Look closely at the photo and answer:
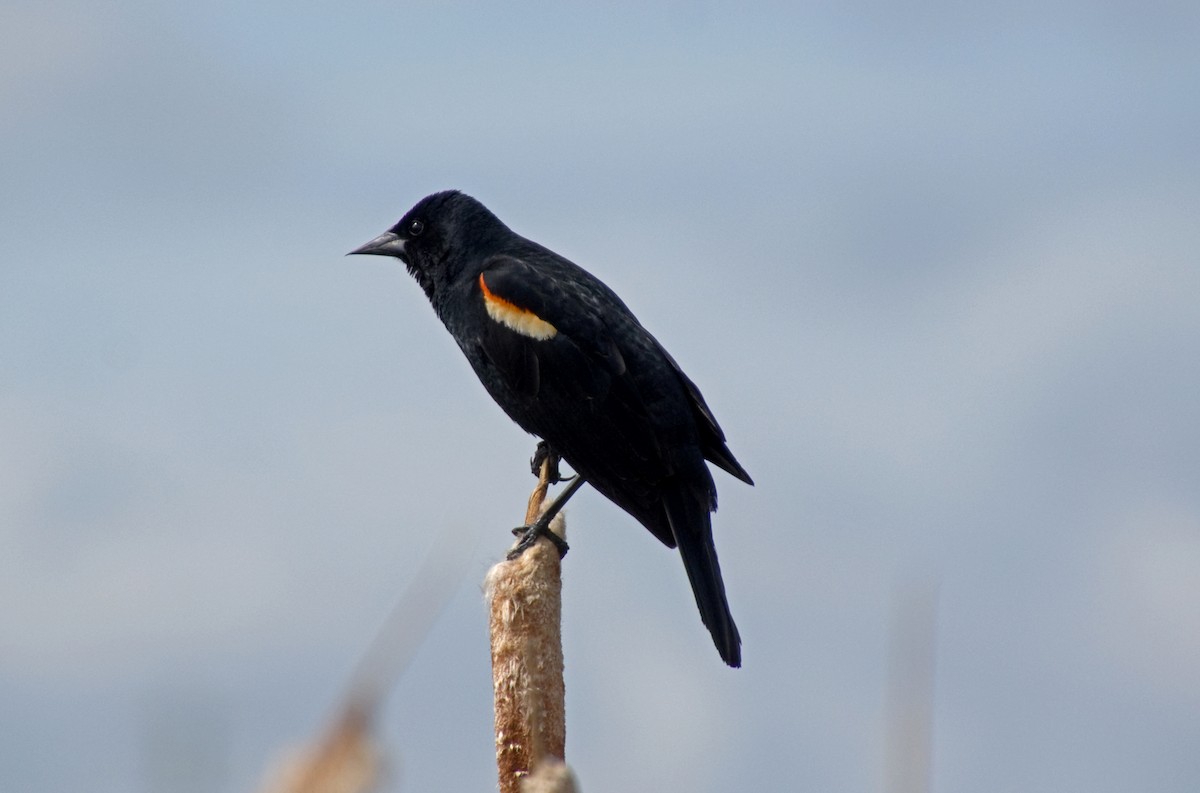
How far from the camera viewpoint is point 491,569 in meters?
3.70

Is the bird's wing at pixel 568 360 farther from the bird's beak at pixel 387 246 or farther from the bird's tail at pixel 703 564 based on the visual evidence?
the bird's beak at pixel 387 246

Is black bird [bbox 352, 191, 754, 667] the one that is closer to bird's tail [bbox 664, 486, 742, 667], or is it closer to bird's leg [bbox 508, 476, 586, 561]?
bird's tail [bbox 664, 486, 742, 667]

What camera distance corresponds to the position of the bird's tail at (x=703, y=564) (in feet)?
15.3

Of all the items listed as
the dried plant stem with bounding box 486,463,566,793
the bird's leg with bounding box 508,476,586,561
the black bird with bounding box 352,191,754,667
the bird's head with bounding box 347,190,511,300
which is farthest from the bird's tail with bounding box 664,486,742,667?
the bird's head with bounding box 347,190,511,300

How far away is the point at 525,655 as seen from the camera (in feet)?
10.7

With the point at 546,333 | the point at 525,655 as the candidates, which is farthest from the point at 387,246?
the point at 525,655

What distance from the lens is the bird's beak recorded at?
6764 millimetres

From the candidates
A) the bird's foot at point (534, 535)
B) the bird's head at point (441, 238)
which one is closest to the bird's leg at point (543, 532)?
the bird's foot at point (534, 535)

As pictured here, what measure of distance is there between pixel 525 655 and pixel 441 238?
363 centimetres

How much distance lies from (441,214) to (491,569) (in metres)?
3.26

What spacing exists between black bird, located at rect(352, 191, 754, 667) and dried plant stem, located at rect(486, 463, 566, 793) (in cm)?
132

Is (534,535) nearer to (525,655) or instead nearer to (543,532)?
(543,532)

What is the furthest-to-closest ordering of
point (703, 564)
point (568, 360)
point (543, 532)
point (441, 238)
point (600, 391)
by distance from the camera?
point (441, 238), point (568, 360), point (600, 391), point (703, 564), point (543, 532)

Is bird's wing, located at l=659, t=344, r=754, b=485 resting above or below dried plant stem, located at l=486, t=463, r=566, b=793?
above
